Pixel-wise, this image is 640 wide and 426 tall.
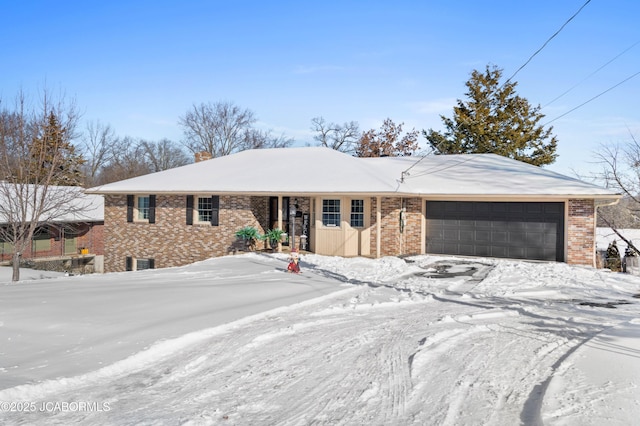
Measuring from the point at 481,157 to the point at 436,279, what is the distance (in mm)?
11409

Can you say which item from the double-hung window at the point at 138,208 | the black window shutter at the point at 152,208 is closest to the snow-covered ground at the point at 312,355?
the black window shutter at the point at 152,208

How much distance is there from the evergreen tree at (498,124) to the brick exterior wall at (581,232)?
16.8 metres

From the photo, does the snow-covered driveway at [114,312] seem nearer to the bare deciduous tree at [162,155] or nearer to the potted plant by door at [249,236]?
the potted plant by door at [249,236]

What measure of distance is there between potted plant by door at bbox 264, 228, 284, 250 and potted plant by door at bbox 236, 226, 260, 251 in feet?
1.37

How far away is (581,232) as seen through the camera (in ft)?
50.2

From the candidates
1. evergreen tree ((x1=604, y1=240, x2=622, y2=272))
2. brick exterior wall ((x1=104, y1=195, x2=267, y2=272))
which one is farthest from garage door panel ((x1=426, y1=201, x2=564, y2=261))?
brick exterior wall ((x1=104, y1=195, x2=267, y2=272))

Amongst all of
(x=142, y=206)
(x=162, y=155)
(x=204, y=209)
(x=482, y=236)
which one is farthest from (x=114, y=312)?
(x=162, y=155)

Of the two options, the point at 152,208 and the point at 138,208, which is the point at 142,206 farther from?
the point at 152,208

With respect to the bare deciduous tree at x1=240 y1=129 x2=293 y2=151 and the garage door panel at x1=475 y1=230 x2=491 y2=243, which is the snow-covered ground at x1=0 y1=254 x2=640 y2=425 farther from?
the bare deciduous tree at x1=240 y1=129 x2=293 y2=151

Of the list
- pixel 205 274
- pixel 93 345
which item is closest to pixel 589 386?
pixel 93 345

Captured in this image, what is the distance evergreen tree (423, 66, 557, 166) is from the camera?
104 ft

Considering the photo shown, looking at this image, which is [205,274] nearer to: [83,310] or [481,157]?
[83,310]

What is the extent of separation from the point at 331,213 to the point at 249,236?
3.18 meters

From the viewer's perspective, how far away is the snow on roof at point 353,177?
1606 cm
